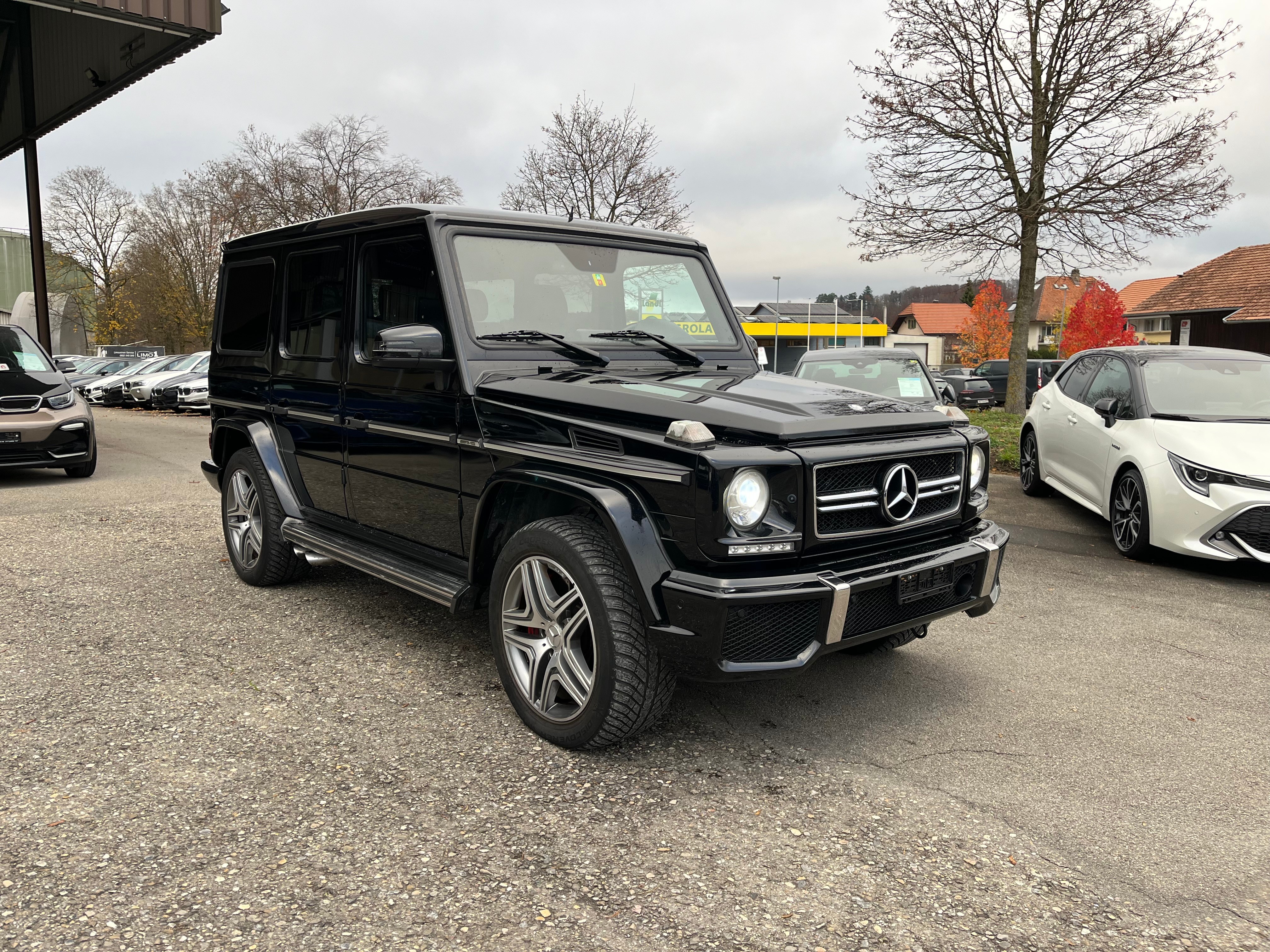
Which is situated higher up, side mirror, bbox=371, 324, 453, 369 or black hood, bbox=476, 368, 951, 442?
side mirror, bbox=371, 324, 453, 369

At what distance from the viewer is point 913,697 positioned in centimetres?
404

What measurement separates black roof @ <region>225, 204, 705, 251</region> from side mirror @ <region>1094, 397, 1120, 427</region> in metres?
4.13

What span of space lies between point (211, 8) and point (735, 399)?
12.3 metres

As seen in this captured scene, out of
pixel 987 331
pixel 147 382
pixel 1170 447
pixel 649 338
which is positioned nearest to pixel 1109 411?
pixel 1170 447

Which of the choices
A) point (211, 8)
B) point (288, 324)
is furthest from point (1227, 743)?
point (211, 8)

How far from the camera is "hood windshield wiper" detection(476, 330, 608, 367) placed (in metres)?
3.98

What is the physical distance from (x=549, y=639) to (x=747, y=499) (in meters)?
0.95

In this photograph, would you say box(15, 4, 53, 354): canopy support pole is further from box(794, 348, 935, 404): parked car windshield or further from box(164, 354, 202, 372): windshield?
box(794, 348, 935, 404): parked car windshield

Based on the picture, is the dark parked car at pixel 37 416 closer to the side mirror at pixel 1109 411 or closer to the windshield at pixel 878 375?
the windshield at pixel 878 375

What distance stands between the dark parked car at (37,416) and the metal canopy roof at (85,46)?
166 inches

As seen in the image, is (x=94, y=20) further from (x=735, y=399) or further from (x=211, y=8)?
(x=735, y=399)

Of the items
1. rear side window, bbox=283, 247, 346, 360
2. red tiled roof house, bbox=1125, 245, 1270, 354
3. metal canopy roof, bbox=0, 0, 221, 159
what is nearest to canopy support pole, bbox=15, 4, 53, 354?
metal canopy roof, bbox=0, 0, 221, 159

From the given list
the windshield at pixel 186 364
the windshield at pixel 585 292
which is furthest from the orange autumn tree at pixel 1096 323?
the windshield at pixel 585 292

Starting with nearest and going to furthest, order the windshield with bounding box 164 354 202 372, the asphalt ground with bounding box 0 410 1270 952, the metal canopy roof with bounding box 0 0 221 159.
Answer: the asphalt ground with bounding box 0 410 1270 952 < the metal canopy roof with bounding box 0 0 221 159 < the windshield with bounding box 164 354 202 372
